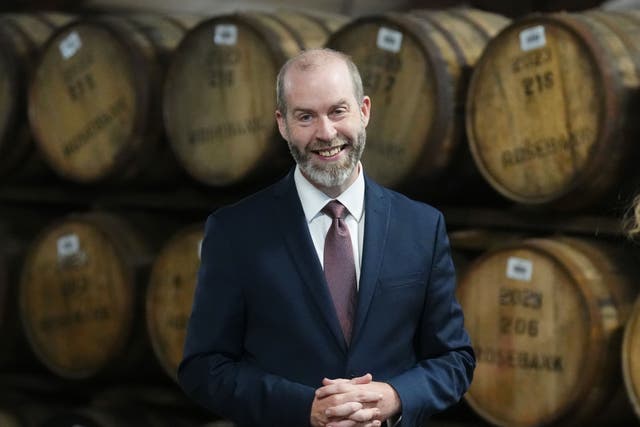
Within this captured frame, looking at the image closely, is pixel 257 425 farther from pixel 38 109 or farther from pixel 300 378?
pixel 38 109

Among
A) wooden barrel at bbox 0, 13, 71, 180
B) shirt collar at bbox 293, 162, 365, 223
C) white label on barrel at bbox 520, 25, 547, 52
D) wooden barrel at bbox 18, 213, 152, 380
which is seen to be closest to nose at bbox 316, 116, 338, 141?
shirt collar at bbox 293, 162, 365, 223

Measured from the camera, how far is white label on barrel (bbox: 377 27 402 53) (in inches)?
151

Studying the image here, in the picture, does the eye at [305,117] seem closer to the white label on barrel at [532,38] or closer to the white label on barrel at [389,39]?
the white label on barrel at [532,38]

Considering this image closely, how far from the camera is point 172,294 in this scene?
170 inches

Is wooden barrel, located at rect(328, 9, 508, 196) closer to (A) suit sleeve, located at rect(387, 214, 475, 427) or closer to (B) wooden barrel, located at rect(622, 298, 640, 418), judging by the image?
(B) wooden barrel, located at rect(622, 298, 640, 418)

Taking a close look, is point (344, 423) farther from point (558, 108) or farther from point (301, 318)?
point (558, 108)

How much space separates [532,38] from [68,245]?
194cm

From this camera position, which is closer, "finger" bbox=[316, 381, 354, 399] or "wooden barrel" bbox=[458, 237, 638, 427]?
"finger" bbox=[316, 381, 354, 399]

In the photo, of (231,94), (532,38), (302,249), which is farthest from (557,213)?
(302,249)

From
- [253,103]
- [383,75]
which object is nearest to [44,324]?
[253,103]

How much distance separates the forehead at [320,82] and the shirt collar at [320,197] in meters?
0.15

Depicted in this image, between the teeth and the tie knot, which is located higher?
the teeth

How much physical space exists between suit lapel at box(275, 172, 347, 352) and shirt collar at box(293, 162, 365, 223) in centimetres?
1

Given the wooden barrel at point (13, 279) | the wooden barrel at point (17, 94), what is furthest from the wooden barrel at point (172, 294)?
the wooden barrel at point (17, 94)
